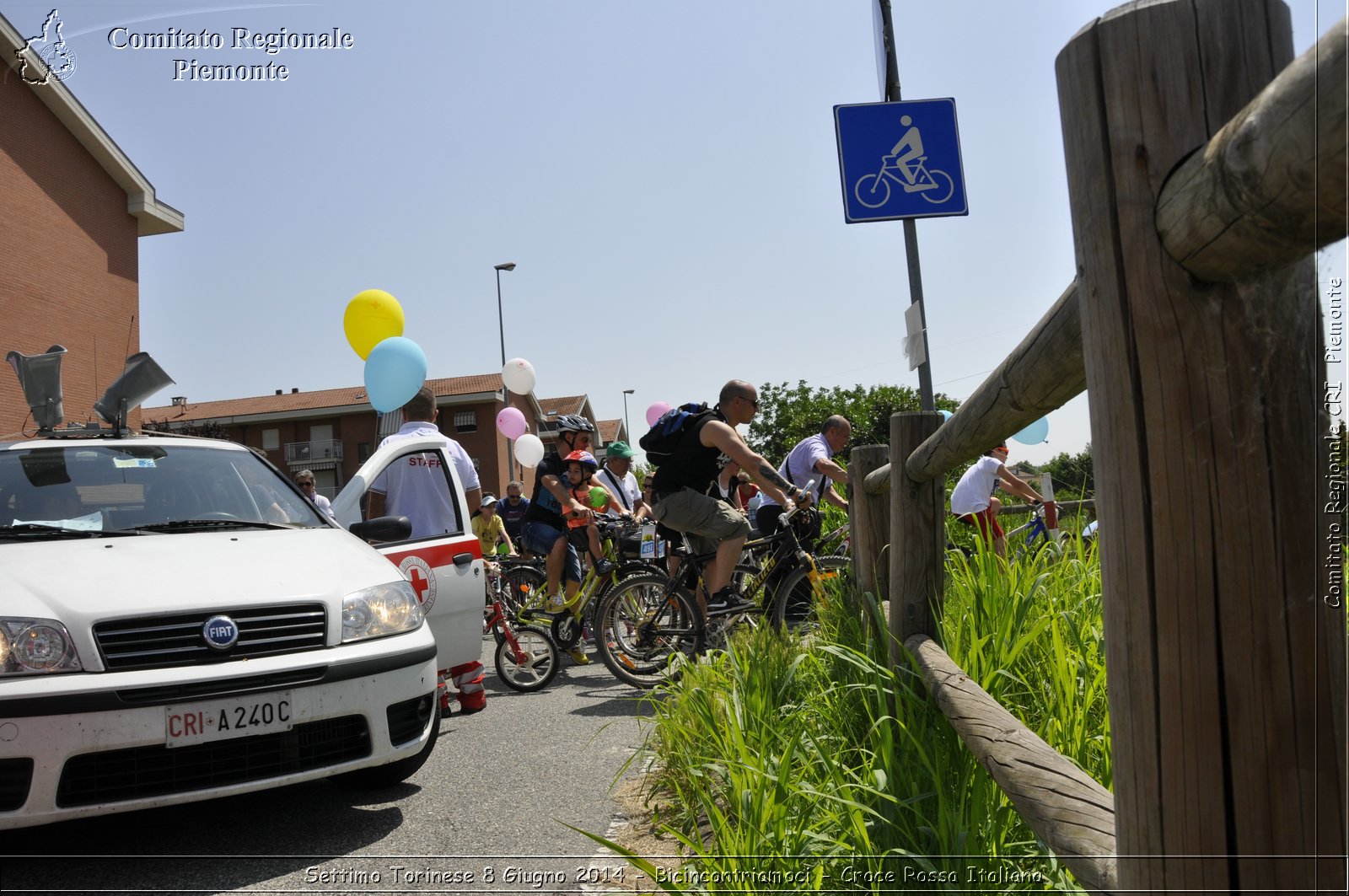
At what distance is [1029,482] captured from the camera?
11.0 metres

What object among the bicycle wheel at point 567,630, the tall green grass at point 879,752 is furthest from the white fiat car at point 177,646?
the bicycle wheel at point 567,630

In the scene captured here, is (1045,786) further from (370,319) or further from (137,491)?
(370,319)

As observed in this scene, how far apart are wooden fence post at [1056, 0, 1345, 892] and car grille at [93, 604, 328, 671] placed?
312 centimetres

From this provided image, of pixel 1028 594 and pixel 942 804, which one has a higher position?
pixel 1028 594

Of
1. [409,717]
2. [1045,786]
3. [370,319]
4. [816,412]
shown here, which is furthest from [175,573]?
[816,412]

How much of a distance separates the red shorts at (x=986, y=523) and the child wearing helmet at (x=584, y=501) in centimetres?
316

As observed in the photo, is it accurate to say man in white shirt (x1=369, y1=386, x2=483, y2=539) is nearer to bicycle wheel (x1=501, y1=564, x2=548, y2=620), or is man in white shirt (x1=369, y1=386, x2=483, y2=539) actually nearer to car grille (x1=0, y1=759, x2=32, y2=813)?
car grille (x1=0, y1=759, x2=32, y2=813)

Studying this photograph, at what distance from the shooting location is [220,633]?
3.48 m

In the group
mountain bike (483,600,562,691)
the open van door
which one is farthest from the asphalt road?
mountain bike (483,600,562,691)

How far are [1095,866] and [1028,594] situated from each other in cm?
184

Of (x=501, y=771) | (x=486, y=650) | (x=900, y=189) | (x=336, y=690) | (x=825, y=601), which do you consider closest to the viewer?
(x=336, y=690)

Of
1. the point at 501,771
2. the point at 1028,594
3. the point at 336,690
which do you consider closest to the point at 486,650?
the point at 501,771

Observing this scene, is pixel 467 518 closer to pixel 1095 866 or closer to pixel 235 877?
pixel 235 877

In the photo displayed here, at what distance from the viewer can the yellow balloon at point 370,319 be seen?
12609 millimetres
